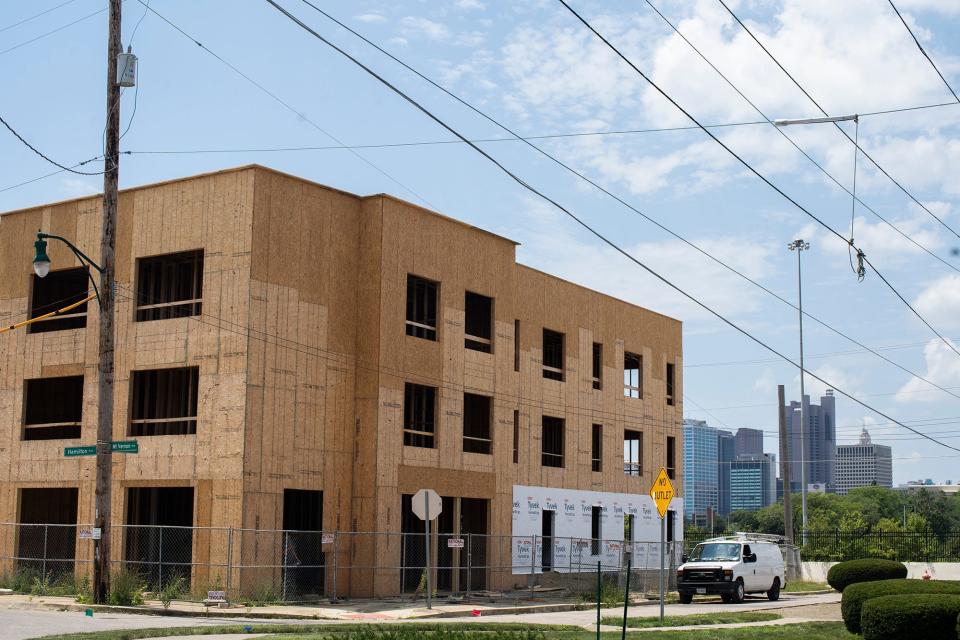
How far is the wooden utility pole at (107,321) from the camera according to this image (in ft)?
89.0

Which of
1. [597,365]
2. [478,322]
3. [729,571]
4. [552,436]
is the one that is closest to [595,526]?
[552,436]

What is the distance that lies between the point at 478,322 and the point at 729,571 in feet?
39.0

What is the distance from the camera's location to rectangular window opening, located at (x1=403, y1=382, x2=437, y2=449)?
121 feet

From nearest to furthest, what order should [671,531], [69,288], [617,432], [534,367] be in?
[69,288] < [534,367] < [617,432] < [671,531]

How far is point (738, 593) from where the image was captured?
36.8m

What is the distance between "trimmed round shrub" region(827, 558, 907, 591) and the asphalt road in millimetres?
1588

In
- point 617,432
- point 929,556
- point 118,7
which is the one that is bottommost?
point 929,556

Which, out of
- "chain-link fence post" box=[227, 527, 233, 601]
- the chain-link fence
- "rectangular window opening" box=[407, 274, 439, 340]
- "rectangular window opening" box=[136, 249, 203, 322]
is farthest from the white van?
"rectangular window opening" box=[136, 249, 203, 322]

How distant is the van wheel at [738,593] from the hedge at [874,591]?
557 inches

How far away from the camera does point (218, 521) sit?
31.0 meters

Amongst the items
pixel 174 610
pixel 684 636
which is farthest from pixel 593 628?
pixel 174 610

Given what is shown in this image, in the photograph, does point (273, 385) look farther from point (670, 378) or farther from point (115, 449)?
point (670, 378)

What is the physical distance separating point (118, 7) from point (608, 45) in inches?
546

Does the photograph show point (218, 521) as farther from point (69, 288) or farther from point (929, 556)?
point (929, 556)
